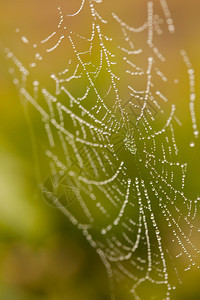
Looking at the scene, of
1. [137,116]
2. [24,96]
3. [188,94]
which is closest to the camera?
[137,116]

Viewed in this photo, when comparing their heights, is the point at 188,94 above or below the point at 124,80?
below

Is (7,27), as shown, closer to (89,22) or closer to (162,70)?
(89,22)

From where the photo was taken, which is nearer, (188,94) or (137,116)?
(137,116)

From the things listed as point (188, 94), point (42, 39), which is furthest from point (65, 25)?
point (188, 94)

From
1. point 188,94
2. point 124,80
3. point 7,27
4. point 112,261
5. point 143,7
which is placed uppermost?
point 7,27

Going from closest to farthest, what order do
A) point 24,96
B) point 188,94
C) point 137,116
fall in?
point 137,116 → point 188,94 → point 24,96

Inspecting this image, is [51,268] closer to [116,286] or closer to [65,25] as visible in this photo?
[116,286]

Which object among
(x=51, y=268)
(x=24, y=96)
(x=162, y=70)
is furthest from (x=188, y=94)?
(x=51, y=268)
